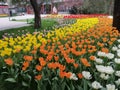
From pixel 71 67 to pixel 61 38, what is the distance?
2.96 m

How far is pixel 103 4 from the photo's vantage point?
113ft

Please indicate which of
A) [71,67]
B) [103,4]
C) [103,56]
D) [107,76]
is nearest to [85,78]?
[107,76]

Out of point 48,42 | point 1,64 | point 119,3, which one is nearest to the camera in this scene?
point 1,64

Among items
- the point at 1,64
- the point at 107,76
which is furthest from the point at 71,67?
the point at 1,64

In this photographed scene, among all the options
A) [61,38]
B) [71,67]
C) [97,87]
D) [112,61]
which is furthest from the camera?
[61,38]

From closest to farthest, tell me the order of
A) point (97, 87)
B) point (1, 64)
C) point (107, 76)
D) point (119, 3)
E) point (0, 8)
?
point (97, 87)
point (107, 76)
point (1, 64)
point (119, 3)
point (0, 8)

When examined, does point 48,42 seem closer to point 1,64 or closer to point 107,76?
point 1,64

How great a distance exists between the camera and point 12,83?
525 centimetres

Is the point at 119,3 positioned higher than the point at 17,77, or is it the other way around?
the point at 119,3

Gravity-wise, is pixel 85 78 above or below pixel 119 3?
below

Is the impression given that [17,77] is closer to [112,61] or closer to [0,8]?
[112,61]

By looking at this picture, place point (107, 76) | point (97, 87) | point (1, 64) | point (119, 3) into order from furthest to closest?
point (119, 3)
point (1, 64)
point (107, 76)
point (97, 87)

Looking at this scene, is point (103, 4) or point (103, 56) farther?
point (103, 4)

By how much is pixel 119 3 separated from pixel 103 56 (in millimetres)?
6008
